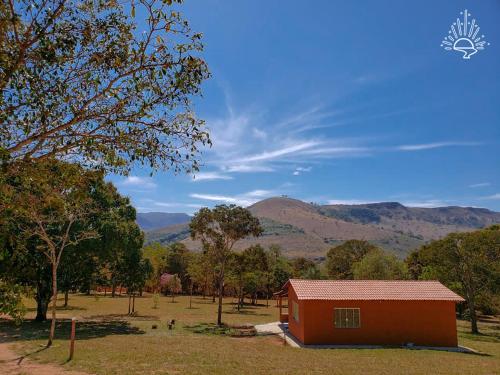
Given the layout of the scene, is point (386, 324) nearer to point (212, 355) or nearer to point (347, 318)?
point (347, 318)

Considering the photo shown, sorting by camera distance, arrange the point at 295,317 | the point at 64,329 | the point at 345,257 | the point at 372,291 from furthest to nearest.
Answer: the point at 345,257 → the point at 295,317 → the point at 64,329 → the point at 372,291

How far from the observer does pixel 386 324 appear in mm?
26750

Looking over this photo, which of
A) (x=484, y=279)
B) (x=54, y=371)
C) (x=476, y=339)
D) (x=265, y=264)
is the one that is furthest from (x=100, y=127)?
(x=265, y=264)

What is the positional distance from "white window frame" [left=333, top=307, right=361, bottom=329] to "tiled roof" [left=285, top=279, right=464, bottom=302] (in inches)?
32.1

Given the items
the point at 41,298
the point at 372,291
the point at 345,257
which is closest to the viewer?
the point at 372,291

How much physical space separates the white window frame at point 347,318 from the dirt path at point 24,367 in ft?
54.4

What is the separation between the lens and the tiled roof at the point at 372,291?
26.8 m

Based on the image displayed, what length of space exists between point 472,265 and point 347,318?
15.8 meters

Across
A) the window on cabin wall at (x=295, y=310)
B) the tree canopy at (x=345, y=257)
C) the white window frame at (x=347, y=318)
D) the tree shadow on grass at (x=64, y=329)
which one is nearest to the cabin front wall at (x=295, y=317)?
the window on cabin wall at (x=295, y=310)

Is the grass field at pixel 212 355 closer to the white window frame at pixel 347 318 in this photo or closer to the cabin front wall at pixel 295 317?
the cabin front wall at pixel 295 317

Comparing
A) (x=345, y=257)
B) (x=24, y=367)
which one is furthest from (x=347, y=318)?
(x=345, y=257)

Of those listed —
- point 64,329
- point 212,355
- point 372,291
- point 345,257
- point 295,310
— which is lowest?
point 64,329

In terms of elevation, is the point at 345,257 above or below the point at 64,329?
above

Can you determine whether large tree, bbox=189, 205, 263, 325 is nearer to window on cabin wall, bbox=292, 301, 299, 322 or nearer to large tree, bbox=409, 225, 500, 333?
window on cabin wall, bbox=292, 301, 299, 322
